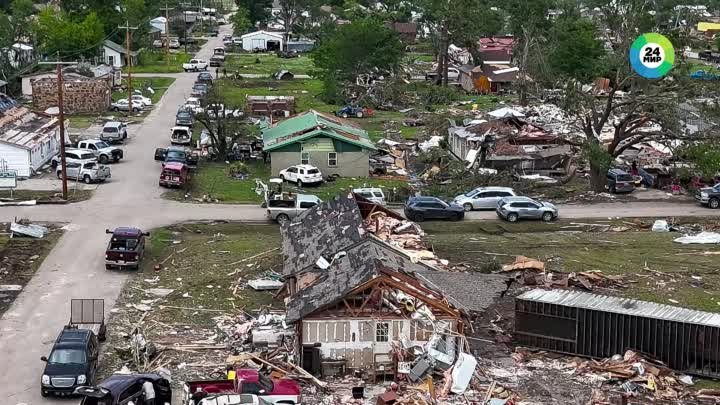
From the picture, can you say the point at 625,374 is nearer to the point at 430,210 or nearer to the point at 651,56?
the point at 430,210

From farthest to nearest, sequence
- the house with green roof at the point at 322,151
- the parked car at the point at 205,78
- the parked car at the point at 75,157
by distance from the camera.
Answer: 1. the parked car at the point at 205,78
2. the house with green roof at the point at 322,151
3. the parked car at the point at 75,157

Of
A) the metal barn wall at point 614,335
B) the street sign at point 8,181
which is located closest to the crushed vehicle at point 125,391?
the metal barn wall at point 614,335

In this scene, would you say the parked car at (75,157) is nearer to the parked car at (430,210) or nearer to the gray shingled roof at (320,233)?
the parked car at (430,210)

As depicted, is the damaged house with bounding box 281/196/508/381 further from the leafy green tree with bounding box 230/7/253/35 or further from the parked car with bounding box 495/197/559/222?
the leafy green tree with bounding box 230/7/253/35

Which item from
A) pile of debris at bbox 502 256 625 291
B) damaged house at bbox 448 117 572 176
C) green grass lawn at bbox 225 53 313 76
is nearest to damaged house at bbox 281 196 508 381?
pile of debris at bbox 502 256 625 291

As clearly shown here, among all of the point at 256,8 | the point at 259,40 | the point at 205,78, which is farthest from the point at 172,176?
the point at 256,8

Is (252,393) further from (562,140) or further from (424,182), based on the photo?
(562,140)
